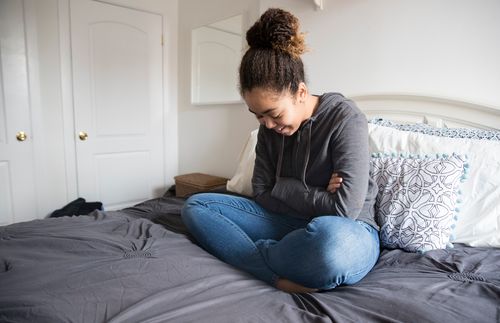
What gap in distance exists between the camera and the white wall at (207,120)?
243cm

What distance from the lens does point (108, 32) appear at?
8.63 ft

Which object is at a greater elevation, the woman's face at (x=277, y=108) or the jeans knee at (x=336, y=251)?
the woman's face at (x=277, y=108)

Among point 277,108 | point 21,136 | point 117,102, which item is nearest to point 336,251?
point 277,108

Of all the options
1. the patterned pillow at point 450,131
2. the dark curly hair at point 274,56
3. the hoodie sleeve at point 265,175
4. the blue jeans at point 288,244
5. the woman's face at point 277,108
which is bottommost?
the blue jeans at point 288,244

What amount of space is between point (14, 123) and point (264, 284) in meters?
2.17

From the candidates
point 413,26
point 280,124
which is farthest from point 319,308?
point 413,26

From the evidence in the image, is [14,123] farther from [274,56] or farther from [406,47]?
[406,47]

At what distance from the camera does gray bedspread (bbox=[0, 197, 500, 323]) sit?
0.69 meters

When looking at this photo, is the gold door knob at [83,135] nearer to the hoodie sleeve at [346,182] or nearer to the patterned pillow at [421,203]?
the hoodie sleeve at [346,182]

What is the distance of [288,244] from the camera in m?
0.89

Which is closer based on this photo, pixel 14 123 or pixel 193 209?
pixel 193 209

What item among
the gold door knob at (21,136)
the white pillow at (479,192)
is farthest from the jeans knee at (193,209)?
the gold door knob at (21,136)

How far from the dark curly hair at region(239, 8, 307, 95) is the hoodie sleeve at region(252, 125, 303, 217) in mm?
283

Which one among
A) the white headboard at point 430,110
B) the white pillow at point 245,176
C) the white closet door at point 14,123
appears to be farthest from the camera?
the white closet door at point 14,123
